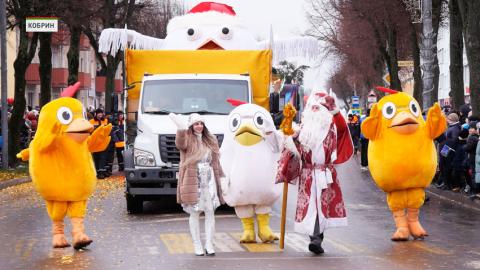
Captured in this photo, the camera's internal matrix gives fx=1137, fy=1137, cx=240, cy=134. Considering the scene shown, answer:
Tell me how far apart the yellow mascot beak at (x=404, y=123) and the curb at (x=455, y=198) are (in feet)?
20.4

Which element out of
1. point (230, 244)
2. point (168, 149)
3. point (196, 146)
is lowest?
point (230, 244)

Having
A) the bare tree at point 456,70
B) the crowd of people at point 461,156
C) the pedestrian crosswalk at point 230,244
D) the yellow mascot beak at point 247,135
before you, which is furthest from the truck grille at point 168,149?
the bare tree at point 456,70

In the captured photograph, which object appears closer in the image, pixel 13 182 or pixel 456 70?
pixel 13 182

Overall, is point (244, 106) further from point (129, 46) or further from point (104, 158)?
point (104, 158)

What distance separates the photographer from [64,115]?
1412 cm

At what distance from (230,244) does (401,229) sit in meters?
2.21

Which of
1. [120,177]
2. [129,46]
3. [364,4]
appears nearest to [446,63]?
[364,4]

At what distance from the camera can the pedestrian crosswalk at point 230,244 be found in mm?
13672

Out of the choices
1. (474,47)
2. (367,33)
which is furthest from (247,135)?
(367,33)

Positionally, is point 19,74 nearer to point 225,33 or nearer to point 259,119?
point 225,33

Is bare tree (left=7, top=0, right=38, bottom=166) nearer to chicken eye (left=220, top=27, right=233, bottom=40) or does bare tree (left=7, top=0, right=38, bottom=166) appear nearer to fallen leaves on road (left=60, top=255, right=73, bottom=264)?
chicken eye (left=220, top=27, right=233, bottom=40)

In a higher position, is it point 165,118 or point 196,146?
point 165,118

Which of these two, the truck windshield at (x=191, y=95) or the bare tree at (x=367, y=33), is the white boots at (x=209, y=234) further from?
the bare tree at (x=367, y=33)

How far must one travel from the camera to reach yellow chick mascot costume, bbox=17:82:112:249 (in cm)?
1403
